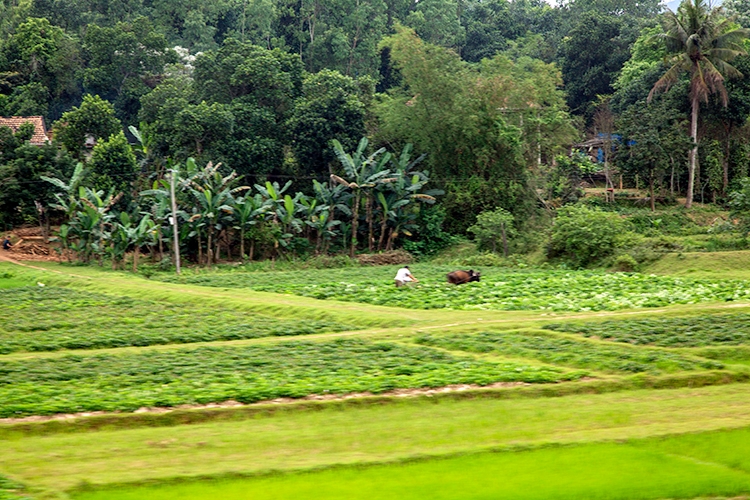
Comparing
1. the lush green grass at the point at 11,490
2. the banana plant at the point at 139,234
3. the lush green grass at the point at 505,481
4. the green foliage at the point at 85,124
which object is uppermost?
the green foliage at the point at 85,124

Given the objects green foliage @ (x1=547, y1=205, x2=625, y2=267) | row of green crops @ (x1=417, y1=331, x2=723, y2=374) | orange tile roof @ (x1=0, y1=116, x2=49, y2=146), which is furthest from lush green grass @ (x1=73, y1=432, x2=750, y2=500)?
orange tile roof @ (x1=0, y1=116, x2=49, y2=146)

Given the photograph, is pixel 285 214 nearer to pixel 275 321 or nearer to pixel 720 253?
pixel 275 321

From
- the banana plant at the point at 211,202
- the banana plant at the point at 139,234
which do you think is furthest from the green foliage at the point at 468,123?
the banana plant at the point at 139,234

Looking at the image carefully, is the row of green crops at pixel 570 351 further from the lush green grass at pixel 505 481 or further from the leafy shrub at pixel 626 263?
the leafy shrub at pixel 626 263

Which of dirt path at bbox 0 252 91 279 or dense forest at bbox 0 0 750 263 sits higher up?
dense forest at bbox 0 0 750 263

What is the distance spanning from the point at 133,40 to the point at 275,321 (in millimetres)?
34550

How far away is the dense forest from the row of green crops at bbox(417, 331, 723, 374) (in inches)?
728

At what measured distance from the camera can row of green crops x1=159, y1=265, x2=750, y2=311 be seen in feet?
79.9

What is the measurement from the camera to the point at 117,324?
2192 centimetres

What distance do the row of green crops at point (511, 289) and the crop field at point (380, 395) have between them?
17 centimetres

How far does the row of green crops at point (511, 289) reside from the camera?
24359 mm

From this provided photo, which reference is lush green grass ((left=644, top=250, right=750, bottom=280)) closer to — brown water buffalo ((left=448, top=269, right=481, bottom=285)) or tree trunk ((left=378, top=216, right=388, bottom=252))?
brown water buffalo ((left=448, top=269, right=481, bottom=285))

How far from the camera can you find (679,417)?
1290 centimetres

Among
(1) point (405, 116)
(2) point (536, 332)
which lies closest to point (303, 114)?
(1) point (405, 116)
